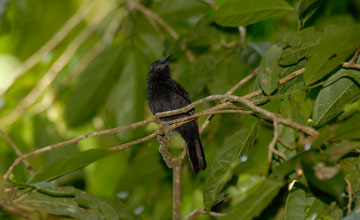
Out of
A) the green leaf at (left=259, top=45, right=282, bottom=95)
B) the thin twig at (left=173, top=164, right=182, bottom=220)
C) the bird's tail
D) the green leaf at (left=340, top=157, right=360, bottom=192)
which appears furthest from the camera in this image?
the bird's tail

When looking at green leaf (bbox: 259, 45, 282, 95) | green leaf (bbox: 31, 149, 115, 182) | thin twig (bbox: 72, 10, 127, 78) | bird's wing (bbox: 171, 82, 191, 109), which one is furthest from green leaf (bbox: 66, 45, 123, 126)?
green leaf (bbox: 259, 45, 282, 95)

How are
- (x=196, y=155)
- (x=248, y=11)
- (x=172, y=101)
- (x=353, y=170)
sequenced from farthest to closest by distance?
(x=172, y=101) < (x=196, y=155) < (x=248, y=11) < (x=353, y=170)

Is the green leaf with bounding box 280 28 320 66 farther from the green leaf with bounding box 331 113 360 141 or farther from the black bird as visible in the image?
the black bird

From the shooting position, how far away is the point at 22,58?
5.20m

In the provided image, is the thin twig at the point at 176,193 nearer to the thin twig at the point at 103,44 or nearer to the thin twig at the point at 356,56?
the thin twig at the point at 356,56

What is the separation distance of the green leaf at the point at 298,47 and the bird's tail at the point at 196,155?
1.67m

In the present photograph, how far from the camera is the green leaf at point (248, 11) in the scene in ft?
8.09

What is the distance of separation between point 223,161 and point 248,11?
35.1 inches

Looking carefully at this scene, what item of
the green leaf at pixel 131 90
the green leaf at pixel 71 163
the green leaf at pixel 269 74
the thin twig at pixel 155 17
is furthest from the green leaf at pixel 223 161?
the thin twig at pixel 155 17

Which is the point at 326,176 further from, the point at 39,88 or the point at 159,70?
the point at 159,70

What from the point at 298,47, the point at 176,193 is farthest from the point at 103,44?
the point at 298,47

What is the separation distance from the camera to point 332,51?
199 centimetres

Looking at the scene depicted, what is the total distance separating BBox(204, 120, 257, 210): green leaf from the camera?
2.10 m

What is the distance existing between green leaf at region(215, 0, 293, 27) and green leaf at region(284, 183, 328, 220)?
0.98m
